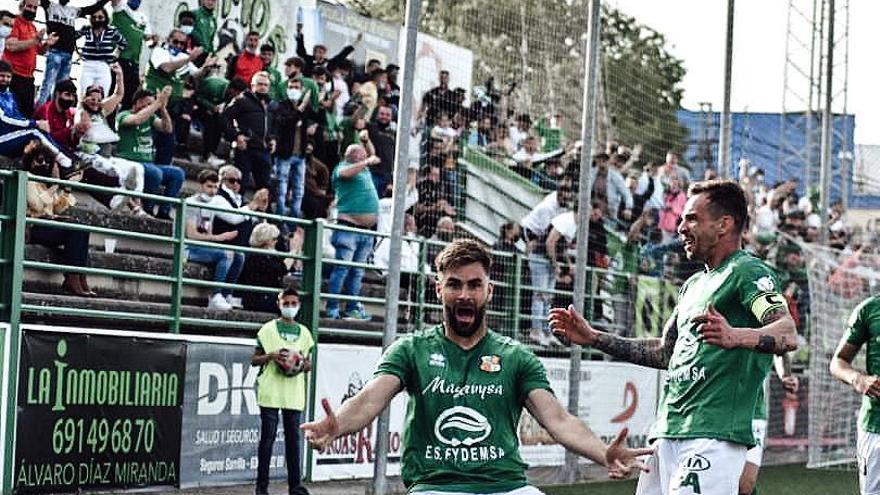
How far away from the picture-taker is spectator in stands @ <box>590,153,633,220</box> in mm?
22719

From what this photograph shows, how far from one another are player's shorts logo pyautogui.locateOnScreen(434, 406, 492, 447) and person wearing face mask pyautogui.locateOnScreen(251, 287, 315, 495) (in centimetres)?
861

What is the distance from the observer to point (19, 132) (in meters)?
15.3

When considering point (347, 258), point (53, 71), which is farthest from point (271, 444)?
point (53, 71)

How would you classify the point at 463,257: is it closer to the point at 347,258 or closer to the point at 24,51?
the point at 24,51

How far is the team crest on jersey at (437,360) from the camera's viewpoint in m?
7.32

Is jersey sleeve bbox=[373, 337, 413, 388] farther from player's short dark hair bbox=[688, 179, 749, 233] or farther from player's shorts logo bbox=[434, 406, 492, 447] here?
player's short dark hair bbox=[688, 179, 749, 233]

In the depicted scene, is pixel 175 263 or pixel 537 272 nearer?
pixel 175 263

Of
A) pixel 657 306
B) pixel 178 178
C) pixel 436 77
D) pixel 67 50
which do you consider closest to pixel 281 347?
pixel 178 178

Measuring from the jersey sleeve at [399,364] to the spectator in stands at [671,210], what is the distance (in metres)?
17.1

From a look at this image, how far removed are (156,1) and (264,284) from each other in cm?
315

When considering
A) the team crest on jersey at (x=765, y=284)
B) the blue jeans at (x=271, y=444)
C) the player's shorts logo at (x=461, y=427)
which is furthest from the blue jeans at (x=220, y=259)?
the player's shorts logo at (x=461, y=427)

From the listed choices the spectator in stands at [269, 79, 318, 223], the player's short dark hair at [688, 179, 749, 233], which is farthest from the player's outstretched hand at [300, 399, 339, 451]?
the spectator in stands at [269, 79, 318, 223]

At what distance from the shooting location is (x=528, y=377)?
7.35 m

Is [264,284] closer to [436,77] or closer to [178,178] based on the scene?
[178,178]
